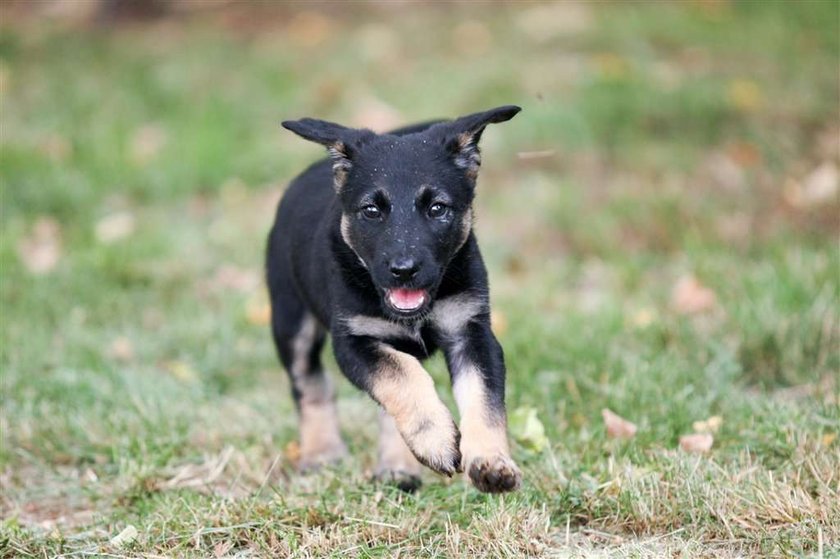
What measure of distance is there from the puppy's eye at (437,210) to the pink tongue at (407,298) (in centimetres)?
29

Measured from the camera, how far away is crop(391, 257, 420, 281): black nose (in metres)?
3.46

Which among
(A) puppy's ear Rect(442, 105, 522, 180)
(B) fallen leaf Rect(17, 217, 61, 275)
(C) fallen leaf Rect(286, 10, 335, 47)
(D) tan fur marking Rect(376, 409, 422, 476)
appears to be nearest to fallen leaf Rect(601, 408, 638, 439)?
(D) tan fur marking Rect(376, 409, 422, 476)

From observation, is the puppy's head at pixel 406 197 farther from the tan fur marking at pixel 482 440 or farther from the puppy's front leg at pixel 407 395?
the tan fur marking at pixel 482 440

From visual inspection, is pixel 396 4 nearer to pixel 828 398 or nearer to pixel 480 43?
pixel 480 43

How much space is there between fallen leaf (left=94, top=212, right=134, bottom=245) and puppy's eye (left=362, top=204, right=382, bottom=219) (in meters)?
3.56

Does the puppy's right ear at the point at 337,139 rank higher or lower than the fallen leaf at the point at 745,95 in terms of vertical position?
higher

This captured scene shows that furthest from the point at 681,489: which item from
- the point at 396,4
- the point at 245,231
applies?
the point at 396,4

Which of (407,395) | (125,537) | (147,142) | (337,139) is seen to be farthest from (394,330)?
(147,142)

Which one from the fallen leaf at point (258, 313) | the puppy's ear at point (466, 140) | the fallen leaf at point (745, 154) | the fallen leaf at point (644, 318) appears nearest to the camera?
the puppy's ear at point (466, 140)

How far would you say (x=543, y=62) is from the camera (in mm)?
9539

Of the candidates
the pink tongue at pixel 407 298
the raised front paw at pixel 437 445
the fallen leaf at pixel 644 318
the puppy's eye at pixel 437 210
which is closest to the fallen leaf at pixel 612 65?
the fallen leaf at pixel 644 318

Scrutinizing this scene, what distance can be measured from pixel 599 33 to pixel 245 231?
4.41 metres

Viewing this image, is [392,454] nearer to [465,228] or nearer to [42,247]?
[465,228]

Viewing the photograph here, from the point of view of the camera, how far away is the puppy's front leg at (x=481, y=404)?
3.28 m
